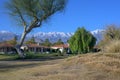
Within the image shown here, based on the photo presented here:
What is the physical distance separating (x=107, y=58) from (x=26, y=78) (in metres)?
5.20

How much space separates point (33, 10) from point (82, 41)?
3932 cm

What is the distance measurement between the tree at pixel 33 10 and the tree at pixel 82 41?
34.3m

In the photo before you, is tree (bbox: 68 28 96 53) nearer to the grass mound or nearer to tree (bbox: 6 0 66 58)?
tree (bbox: 6 0 66 58)

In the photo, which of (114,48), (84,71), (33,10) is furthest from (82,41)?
(84,71)

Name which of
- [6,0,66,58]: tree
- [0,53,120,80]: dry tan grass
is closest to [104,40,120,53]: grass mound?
[0,53,120,80]: dry tan grass

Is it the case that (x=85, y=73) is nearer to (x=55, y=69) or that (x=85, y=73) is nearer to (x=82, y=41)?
(x=55, y=69)

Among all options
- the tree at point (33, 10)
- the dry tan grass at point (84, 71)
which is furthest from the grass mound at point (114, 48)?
the tree at point (33, 10)

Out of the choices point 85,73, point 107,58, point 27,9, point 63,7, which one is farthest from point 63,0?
point 85,73

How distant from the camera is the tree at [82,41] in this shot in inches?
3304

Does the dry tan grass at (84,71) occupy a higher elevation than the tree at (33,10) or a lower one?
lower

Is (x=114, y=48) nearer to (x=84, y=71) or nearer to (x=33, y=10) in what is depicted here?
(x=84, y=71)

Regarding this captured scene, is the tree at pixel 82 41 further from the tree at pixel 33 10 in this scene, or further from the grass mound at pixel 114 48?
the grass mound at pixel 114 48

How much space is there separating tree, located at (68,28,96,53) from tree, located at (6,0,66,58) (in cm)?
3432

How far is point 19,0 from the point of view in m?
47.9
